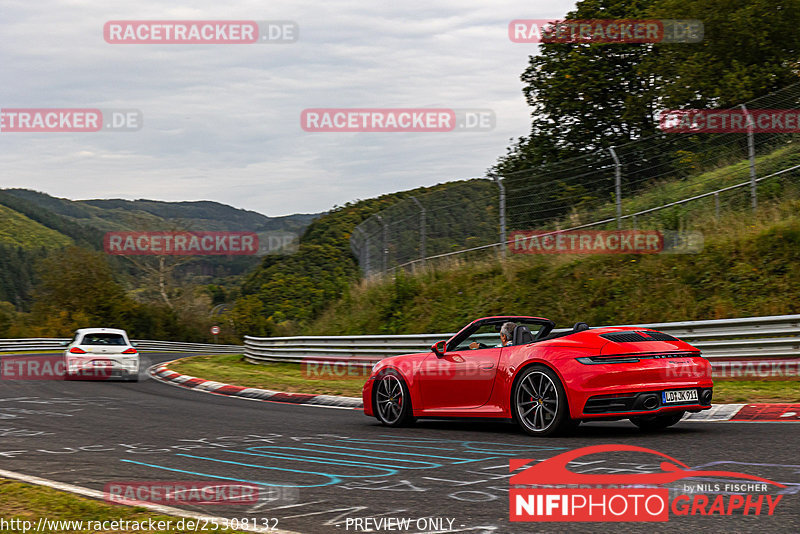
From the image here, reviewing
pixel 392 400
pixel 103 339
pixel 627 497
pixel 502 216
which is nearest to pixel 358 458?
pixel 392 400

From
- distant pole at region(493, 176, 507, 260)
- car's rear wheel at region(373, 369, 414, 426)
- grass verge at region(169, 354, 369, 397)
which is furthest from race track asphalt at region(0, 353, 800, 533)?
distant pole at region(493, 176, 507, 260)

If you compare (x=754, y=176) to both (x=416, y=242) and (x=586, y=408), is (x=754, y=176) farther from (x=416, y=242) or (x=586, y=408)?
(x=586, y=408)

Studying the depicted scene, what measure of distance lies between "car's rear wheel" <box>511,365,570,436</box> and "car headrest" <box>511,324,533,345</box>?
0.59m

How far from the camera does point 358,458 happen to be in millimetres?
7531

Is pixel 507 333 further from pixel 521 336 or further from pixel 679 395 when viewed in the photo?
pixel 679 395

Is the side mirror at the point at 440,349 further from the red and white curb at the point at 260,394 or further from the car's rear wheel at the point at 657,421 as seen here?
the red and white curb at the point at 260,394

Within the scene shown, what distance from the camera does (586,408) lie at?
798 centimetres

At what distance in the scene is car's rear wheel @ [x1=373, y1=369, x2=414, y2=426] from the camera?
10172mm

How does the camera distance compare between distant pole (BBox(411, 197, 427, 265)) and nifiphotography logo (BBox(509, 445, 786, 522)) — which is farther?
distant pole (BBox(411, 197, 427, 265))

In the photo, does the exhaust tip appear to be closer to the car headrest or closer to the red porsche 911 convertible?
the red porsche 911 convertible

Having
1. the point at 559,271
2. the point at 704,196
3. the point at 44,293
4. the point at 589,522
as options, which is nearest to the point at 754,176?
the point at 704,196

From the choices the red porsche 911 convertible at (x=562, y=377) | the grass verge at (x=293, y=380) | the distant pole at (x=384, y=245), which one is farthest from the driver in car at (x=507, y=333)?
the distant pole at (x=384, y=245)

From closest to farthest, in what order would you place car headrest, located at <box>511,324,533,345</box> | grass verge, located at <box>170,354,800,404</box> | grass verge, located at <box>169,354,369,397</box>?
car headrest, located at <box>511,324,533,345</box>, grass verge, located at <box>170,354,800,404</box>, grass verge, located at <box>169,354,369,397</box>

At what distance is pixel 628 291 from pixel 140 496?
1400 centimetres
